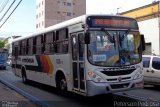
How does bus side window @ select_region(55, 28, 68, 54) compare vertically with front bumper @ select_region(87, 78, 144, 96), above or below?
above

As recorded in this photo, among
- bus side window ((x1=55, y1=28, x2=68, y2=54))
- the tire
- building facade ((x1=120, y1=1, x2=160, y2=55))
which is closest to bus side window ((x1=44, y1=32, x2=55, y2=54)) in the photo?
bus side window ((x1=55, y1=28, x2=68, y2=54))

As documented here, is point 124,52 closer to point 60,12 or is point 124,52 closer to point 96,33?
point 96,33

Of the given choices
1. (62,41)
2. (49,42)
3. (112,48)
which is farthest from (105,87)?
(49,42)

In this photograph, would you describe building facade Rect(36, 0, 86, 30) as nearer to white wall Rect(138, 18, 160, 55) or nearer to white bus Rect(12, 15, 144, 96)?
white wall Rect(138, 18, 160, 55)

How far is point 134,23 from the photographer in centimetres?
1259

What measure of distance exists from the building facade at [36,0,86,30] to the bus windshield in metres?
89.2

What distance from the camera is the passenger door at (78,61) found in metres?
11.8

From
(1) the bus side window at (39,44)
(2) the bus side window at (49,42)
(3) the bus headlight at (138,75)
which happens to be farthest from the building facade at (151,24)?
(3) the bus headlight at (138,75)

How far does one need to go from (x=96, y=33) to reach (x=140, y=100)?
9.10ft

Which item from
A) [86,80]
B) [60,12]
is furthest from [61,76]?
[60,12]

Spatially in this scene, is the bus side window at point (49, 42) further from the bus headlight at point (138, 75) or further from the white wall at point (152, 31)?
the white wall at point (152, 31)

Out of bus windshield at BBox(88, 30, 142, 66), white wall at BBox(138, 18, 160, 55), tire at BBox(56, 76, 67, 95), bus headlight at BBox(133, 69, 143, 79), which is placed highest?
white wall at BBox(138, 18, 160, 55)

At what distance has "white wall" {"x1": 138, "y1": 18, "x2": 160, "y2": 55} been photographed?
33188 millimetres

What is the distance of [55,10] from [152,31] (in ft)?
240
